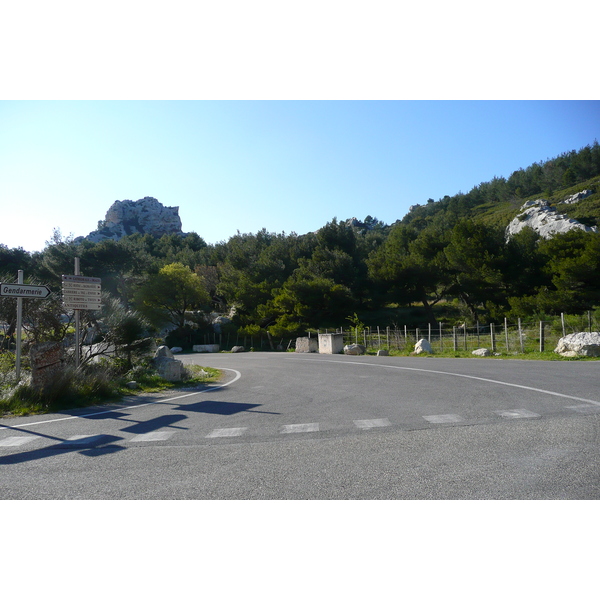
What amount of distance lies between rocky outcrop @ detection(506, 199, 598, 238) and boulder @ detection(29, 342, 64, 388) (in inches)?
2220

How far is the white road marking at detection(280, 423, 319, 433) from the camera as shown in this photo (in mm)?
6184

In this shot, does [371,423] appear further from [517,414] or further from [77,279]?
[77,279]

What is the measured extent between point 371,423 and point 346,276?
144 feet

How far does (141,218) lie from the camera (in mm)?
167000

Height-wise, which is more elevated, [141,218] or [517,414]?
[141,218]

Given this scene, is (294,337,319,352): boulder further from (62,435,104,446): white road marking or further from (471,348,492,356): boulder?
(62,435,104,446): white road marking

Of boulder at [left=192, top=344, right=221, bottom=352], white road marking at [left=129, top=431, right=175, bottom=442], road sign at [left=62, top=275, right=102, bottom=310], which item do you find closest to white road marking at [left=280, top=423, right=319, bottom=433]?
white road marking at [left=129, top=431, right=175, bottom=442]

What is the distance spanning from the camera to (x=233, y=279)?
2317 inches

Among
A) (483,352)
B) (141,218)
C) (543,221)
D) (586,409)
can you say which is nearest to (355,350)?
(483,352)

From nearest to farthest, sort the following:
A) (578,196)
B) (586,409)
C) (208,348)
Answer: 1. (586,409)
2. (208,348)
3. (578,196)

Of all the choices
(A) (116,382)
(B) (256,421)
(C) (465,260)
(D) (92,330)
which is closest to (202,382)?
(A) (116,382)

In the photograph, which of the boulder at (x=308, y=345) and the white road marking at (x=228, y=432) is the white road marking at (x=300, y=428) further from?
the boulder at (x=308, y=345)

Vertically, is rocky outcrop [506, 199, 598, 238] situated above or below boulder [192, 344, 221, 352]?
above

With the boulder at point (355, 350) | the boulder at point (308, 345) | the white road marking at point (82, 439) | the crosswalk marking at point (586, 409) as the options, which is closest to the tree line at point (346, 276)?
the boulder at point (308, 345)
